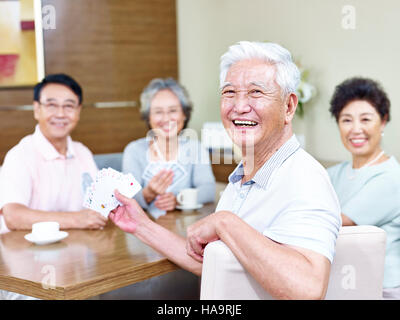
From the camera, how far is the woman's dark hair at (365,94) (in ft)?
7.61

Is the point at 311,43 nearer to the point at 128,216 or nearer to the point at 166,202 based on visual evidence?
the point at 166,202

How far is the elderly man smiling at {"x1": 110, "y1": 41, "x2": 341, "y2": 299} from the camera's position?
3.96ft

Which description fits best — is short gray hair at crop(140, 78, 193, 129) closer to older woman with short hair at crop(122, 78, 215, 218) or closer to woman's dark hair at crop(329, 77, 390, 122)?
older woman with short hair at crop(122, 78, 215, 218)

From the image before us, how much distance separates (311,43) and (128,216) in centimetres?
258

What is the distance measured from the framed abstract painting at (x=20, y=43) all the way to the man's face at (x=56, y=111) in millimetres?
1576

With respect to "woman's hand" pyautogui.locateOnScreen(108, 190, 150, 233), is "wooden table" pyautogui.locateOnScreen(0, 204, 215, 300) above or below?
below

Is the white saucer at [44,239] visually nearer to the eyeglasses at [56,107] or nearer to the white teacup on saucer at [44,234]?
the white teacup on saucer at [44,234]

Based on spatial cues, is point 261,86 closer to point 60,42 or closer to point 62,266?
point 62,266

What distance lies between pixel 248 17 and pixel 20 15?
177 centimetres

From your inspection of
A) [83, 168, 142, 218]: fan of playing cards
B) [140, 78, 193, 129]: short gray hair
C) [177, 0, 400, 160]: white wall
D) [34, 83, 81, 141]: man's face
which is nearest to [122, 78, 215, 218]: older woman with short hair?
[140, 78, 193, 129]: short gray hair

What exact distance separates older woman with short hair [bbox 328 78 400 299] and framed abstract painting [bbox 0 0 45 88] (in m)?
2.60

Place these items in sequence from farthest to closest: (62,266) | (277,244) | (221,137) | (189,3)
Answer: (189,3)
(221,137)
(62,266)
(277,244)

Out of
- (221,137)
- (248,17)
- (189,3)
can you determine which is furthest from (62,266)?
(189,3)

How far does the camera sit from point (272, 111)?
143 centimetres
